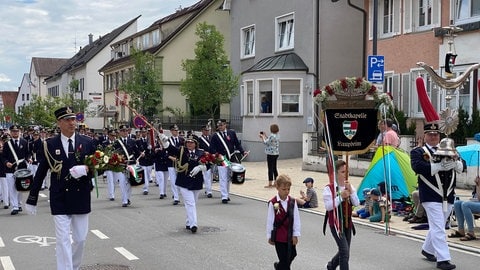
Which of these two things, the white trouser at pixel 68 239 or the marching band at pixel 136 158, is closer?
the white trouser at pixel 68 239

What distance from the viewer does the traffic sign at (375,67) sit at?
16.2m

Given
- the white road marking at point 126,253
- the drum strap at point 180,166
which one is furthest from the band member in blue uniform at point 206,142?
the white road marking at point 126,253

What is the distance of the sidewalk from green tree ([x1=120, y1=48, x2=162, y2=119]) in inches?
593

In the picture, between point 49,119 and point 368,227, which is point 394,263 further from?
point 49,119

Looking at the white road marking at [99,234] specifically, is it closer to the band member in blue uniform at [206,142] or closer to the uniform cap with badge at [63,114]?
the uniform cap with badge at [63,114]

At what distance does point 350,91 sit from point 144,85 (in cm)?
3654

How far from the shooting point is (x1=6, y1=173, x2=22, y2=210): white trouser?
14969mm

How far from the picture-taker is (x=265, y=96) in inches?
1244

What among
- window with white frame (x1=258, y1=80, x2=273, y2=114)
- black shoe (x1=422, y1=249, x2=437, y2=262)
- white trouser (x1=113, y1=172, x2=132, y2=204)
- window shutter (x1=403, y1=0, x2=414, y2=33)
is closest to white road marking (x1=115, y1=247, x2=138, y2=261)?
black shoe (x1=422, y1=249, x2=437, y2=262)

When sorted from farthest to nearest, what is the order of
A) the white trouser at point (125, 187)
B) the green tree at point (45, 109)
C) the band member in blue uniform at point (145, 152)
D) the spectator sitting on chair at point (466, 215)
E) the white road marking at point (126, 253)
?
the green tree at point (45, 109) → the band member in blue uniform at point (145, 152) → the white trouser at point (125, 187) → the spectator sitting on chair at point (466, 215) → the white road marking at point (126, 253)

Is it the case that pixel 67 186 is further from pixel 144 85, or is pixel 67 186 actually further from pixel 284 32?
pixel 144 85

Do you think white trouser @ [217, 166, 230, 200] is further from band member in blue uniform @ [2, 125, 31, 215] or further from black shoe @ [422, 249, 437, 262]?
black shoe @ [422, 249, 437, 262]

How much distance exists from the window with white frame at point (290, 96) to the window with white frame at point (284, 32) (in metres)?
2.46

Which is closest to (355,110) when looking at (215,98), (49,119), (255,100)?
(255,100)
